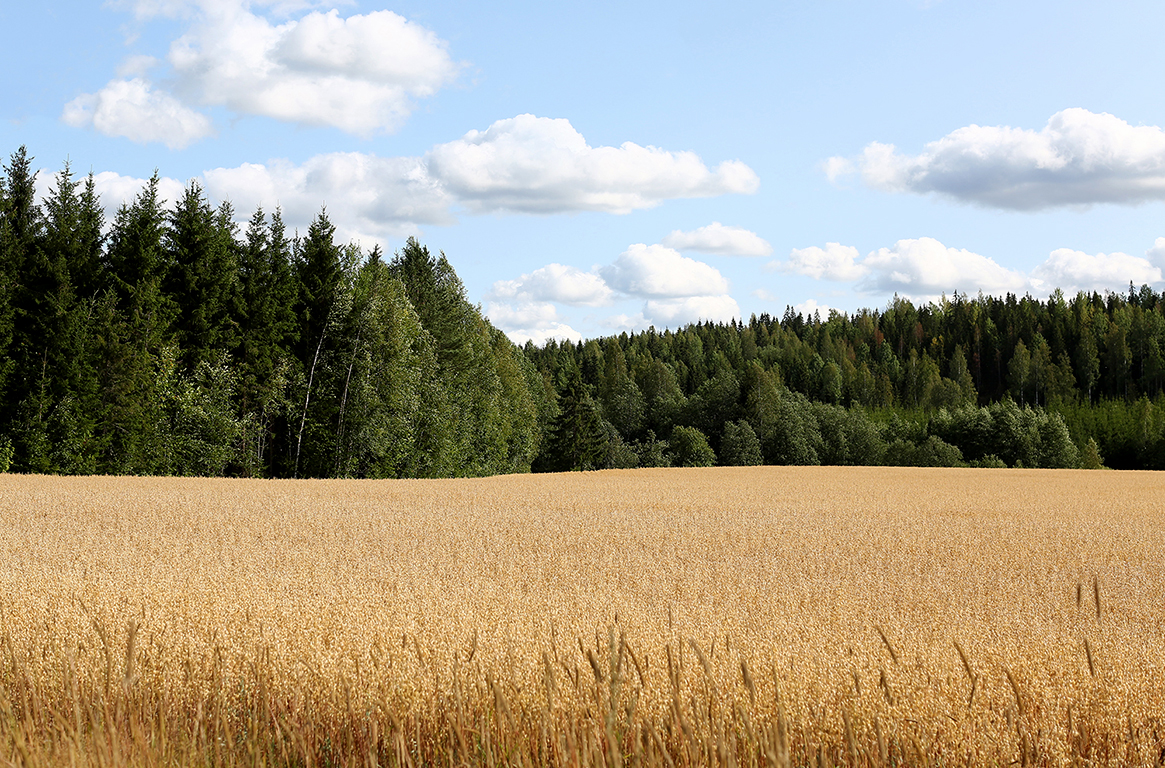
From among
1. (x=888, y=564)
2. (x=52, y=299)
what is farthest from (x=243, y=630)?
(x=52, y=299)

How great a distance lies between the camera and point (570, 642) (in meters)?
6.74

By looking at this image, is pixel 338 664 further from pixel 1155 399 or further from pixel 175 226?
pixel 1155 399

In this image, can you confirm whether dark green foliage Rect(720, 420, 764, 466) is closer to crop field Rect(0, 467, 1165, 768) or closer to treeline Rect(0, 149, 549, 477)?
treeline Rect(0, 149, 549, 477)

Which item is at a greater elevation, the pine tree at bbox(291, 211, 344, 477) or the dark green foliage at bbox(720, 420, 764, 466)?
the pine tree at bbox(291, 211, 344, 477)

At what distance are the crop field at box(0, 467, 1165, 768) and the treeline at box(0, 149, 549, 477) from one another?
671 inches

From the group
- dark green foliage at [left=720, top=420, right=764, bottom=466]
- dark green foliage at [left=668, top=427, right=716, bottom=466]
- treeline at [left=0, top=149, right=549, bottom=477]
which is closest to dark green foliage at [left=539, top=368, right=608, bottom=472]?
dark green foliage at [left=668, top=427, right=716, bottom=466]

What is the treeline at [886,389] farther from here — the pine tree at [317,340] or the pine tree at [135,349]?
the pine tree at [135,349]

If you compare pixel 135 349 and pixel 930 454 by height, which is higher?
pixel 135 349

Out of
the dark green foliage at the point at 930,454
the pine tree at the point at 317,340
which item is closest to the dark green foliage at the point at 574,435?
the dark green foliage at the point at 930,454

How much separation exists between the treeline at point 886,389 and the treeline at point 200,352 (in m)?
36.6

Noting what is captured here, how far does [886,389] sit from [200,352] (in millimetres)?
111546

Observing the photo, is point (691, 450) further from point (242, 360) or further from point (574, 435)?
point (242, 360)

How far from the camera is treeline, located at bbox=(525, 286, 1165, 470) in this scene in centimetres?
9025

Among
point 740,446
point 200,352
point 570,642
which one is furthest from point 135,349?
point 740,446
